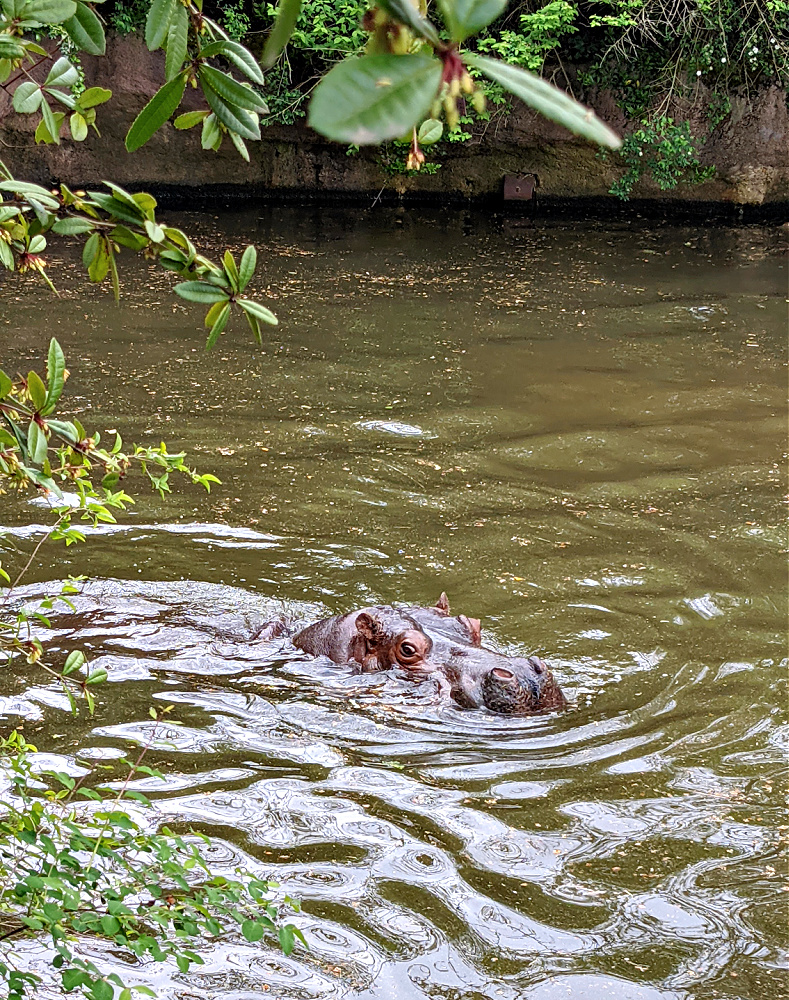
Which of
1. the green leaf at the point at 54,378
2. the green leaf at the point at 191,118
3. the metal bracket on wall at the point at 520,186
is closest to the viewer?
the green leaf at the point at 191,118

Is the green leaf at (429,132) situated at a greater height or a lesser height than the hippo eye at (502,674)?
greater

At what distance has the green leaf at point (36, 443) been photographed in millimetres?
1762

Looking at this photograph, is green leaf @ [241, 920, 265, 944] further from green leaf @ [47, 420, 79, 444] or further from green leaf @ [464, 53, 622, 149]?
green leaf @ [464, 53, 622, 149]

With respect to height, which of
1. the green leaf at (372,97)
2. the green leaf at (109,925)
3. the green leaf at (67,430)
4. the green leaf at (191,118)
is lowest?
the green leaf at (109,925)

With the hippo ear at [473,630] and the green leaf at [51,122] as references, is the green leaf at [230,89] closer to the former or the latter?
the green leaf at [51,122]

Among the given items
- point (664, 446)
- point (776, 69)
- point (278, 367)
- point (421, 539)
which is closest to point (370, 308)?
point (278, 367)

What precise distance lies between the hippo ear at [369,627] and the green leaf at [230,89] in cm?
309

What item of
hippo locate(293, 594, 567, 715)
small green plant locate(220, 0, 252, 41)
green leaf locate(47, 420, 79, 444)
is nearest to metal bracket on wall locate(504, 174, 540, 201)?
small green plant locate(220, 0, 252, 41)

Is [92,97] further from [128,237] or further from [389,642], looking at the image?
[389,642]

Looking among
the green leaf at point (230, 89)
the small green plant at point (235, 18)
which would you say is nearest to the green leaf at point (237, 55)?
the green leaf at point (230, 89)

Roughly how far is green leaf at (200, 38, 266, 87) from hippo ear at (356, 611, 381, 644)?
2970 mm

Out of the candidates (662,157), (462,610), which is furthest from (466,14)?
(662,157)

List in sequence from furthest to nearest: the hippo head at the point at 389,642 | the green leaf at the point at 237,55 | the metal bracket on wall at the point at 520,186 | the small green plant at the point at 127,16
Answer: the metal bracket on wall at the point at 520,186
the small green plant at the point at 127,16
the hippo head at the point at 389,642
the green leaf at the point at 237,55

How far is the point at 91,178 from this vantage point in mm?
13734
